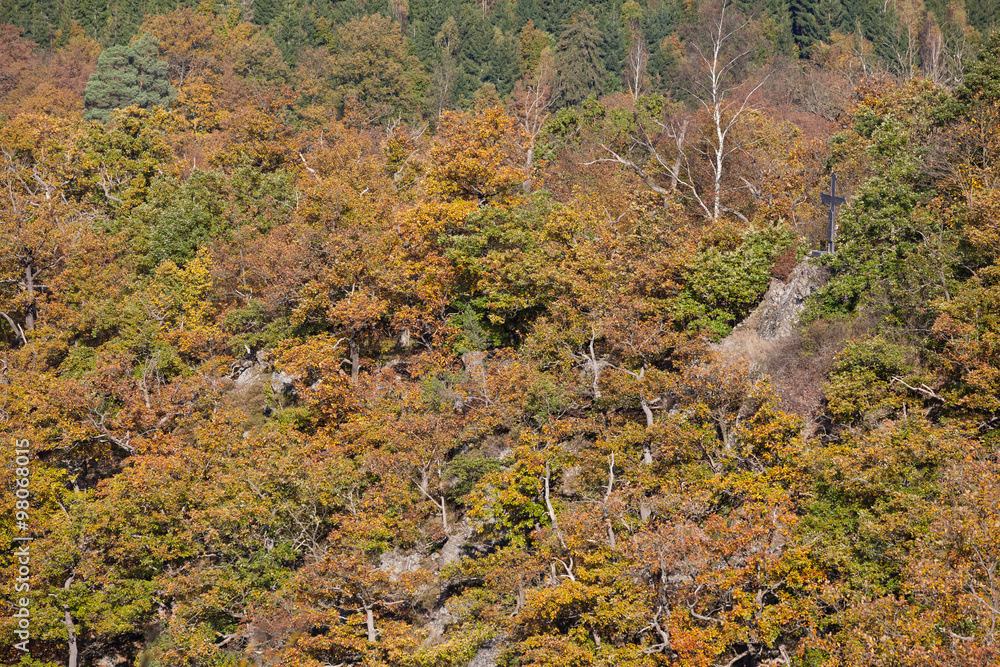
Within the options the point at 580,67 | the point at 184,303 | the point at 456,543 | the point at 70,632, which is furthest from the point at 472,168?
the point at 580,67

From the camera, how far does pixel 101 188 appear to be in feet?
204

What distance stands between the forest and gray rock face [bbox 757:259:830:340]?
18 cm

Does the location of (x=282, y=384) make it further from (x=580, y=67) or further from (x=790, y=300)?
(x=580, y=67)

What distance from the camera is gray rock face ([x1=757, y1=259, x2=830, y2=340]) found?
3272 centimetres

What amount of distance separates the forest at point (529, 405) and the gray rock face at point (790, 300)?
18 centimetres

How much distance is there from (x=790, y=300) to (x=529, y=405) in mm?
10816

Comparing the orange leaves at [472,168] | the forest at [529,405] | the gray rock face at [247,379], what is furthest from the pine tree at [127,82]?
the orange leaves at [472,168]

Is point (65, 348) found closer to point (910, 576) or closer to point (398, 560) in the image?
point (398, 560)

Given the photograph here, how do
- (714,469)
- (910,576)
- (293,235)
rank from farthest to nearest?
(293,235) → (714,469) → (910,576)

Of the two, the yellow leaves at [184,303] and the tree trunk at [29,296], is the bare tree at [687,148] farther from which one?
the tree trunk at [29,296]

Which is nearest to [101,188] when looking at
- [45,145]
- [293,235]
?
[45,145]

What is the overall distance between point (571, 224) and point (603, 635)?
718 inches

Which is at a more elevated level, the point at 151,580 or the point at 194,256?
the point at 194,256

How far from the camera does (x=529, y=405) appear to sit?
32.2m
